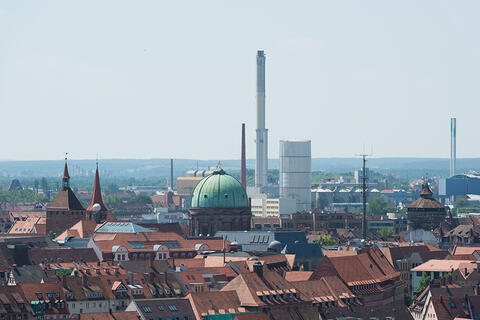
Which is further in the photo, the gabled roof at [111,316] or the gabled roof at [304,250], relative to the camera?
the gabled roof at [304,250]

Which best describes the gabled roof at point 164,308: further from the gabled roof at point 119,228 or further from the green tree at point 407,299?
the gabled roof at point 119,228

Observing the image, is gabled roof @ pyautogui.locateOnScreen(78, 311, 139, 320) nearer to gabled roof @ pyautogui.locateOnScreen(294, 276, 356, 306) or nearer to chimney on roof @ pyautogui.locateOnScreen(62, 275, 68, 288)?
chimney on roof @ pyautogui.locateOnScreen(62, 275, 68, 288)

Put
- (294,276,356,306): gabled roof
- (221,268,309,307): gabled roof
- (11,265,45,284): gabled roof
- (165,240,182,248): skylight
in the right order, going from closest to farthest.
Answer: (221,268,309,307): gabled roof, (11,265,45,284): gabled roof, (294,276,356,306): gabled roof, (165,240,182,248): skylight

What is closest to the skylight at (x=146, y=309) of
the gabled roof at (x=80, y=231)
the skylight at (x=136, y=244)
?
the skylight at (x=136, y=244)

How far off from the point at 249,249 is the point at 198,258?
66.9 feet

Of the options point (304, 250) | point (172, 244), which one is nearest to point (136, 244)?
point (172, 244)

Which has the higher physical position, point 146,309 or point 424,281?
point 146,309

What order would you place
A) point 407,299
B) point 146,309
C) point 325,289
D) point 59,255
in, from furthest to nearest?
point 407,299
point 59,255
point 325,289
point 146,309

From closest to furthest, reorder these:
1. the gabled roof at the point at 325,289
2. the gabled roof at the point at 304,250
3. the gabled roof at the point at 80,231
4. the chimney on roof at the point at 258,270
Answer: the chimney on roof at the point at 258,270 → the gabled roof at the point at 325,289 → the gabled roof at the point at 304,250 → the gabled roof at the point at 80,231

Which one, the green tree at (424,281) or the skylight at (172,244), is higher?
the skylight at (172,244)

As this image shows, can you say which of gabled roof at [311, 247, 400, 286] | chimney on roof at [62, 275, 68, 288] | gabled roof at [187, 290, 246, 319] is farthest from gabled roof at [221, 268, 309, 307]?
gabled roof at [311, 247, 400, 286]

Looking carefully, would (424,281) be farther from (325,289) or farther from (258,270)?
(258,270)

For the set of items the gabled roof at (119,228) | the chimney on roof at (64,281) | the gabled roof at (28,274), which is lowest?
the gabled roof at (28,274)

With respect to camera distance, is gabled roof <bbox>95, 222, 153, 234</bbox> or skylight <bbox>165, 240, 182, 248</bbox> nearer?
skylight <bbox>165, 240, 182, 248</bbox>
